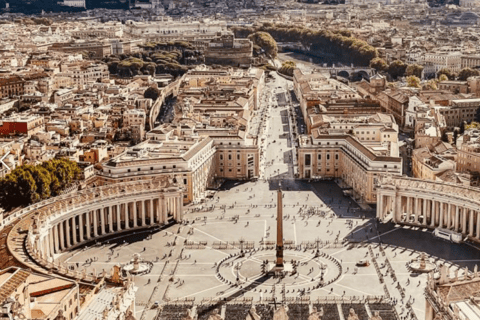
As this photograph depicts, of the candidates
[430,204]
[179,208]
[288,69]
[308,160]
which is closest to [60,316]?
[179,208]

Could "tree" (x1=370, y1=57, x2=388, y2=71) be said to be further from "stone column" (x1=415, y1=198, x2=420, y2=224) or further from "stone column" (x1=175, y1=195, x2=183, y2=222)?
"stone column" (x1=175, y1=195, x2=183, y2=222)

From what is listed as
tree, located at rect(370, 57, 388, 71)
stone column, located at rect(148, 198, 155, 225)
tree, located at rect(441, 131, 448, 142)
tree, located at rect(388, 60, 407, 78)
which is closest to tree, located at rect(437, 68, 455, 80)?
tree, located at rect(388, 60, 407, 78)

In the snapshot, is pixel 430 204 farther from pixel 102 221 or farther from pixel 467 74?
pixel 467 74

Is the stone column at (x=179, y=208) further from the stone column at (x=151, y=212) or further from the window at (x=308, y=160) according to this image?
the window at (x=308, y=160)

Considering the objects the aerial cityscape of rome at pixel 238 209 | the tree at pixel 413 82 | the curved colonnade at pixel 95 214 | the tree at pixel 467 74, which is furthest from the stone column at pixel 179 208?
the tree at pixel 467 74

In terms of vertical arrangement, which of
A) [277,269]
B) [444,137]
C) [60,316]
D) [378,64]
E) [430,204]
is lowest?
[277,269]

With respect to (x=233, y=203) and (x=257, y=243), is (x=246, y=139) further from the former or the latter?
(x=257, y=243)

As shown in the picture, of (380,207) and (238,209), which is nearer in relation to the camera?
(380,207)
